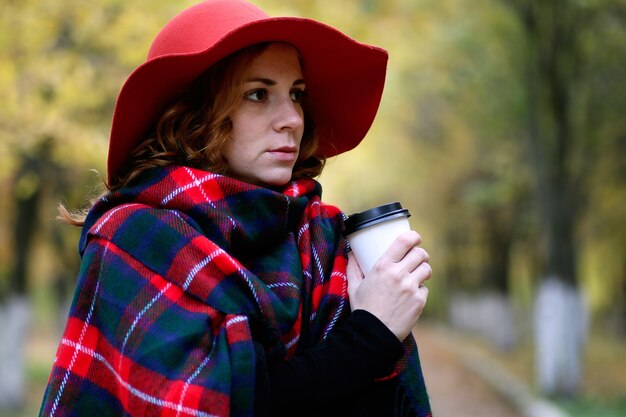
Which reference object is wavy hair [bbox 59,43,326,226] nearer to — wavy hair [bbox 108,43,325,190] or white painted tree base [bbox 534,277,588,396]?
wavy hair [bbox 108,43,325,190]

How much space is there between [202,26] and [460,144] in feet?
64.6

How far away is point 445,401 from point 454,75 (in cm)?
647

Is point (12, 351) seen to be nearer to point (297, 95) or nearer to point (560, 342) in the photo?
point (560, 342)

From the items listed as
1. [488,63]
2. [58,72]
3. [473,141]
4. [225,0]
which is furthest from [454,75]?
[225,0]

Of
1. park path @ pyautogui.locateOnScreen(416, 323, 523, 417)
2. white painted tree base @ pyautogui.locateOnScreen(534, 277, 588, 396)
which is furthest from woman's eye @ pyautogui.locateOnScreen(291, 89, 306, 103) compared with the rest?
white painted tree base @ pyautogui.locateOnScreen(534, 277, 588, 396)

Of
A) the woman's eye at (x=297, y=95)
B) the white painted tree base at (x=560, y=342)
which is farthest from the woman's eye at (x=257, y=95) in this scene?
the white painted tree base at (x=560, y=342)

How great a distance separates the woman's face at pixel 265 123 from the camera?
2.15m

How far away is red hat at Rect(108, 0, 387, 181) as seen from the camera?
2.05 meters

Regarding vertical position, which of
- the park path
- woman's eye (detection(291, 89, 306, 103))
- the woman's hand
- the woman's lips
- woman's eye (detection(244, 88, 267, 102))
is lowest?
the woman's hand

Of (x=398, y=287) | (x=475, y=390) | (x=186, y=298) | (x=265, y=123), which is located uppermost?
(x=475, y=390)

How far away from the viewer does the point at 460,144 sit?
21.4 metres

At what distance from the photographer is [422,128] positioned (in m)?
22.0

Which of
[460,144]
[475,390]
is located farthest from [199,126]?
[460,144]

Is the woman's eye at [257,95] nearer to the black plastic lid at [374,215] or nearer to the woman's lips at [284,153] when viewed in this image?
the woman's lips at [284,153]
